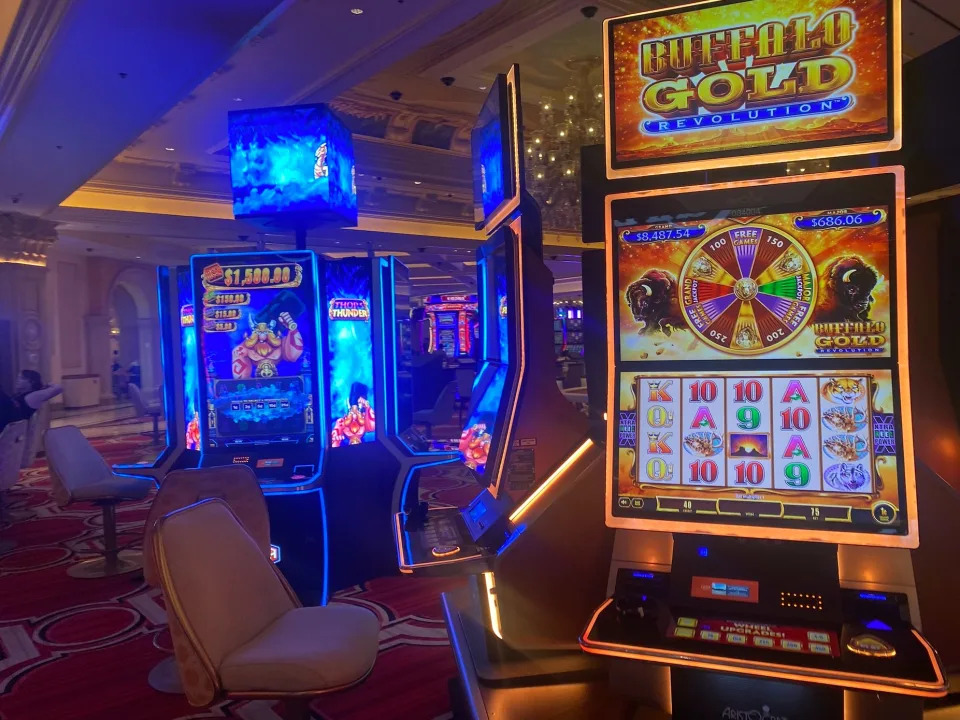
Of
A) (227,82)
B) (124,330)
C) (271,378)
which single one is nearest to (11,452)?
(271,378)

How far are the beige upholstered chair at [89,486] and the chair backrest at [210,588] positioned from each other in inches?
95.3

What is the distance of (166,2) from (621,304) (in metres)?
2.71

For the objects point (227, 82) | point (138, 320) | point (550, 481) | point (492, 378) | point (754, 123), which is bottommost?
point (550, 481)

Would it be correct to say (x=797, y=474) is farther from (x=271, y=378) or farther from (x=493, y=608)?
(x=271, y=378)

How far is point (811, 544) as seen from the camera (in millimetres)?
1350

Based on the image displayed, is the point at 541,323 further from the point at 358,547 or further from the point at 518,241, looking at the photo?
the point at 358,547

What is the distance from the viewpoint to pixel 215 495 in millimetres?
2402

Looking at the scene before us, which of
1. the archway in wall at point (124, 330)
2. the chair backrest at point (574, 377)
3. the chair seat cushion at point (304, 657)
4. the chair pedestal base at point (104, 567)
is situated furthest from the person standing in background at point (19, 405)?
the archway in wall at point (124, 330)

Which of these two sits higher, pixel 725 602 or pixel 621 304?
pixel 621 304

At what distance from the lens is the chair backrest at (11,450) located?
4.49 m

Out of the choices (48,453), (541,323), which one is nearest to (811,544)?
(541,323)

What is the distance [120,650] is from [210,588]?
5.38 feet

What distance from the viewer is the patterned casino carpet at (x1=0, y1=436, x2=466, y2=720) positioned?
2361 mm

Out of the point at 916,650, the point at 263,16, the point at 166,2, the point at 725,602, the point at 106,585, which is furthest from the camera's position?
the point at 106,585
